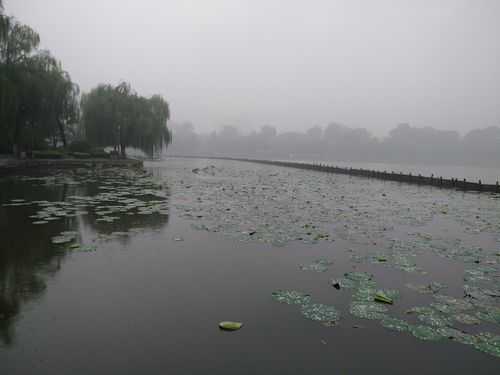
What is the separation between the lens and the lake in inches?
125

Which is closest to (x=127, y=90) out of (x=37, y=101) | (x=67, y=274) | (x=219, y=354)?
(x=37, y=101)

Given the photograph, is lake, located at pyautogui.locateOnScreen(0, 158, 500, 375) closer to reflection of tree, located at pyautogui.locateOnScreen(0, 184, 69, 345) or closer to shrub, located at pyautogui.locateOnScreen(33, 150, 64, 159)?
reflection of tree, located at pyautogui.locateOnScreen(0, 184, 69, 345)

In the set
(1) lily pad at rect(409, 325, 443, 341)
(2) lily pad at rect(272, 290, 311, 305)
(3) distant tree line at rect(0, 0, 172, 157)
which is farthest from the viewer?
(3) distant tree line at rect(0, 0, 172, 157)

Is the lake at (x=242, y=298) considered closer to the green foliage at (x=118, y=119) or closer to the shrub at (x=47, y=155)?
the shrub at (x=47, y=155)

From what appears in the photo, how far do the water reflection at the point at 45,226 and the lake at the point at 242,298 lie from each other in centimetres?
4

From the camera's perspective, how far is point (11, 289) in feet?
14.5

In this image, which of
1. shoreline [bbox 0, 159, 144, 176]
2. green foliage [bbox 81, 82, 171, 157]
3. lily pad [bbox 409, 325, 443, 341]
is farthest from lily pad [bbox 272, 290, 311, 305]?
green foliage [bbox 81, 82, 171, 157]

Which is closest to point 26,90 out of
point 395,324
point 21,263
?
point 21,263

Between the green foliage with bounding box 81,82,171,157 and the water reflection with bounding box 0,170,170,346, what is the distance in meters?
25.6

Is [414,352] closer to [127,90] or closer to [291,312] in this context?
[291,312]

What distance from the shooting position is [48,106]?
1164 inches

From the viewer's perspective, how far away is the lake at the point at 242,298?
10.4 feet

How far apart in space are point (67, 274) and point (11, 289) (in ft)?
2.53

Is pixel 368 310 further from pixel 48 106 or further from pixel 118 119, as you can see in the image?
pixel 118 119
